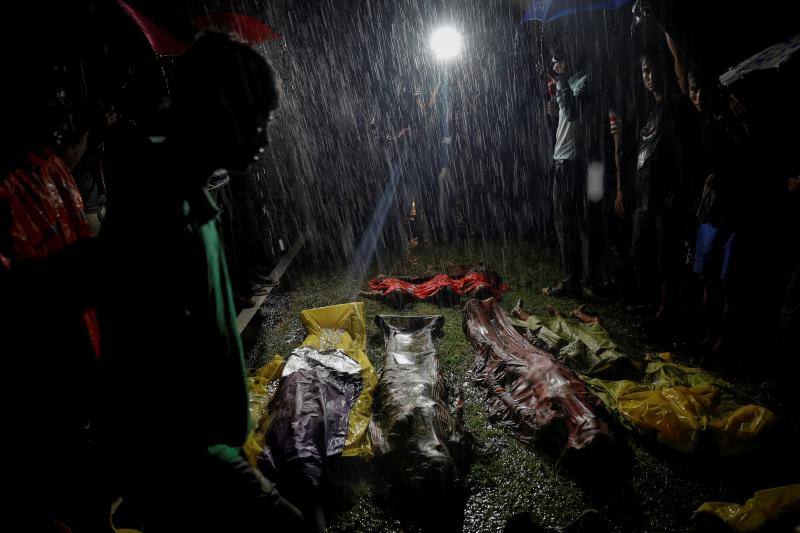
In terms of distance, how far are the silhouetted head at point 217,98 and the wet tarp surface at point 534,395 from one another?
316 centimetres

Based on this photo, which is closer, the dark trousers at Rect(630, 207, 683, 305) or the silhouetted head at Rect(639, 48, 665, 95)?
the silhouetted head at Rect(639, 48, 665, 95)

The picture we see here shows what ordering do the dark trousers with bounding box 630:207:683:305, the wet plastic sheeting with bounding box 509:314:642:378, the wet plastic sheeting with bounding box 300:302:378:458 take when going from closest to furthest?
the wet plastic sheeting with bounding box 300:302:378:458
the wet plastic sheeting with bounding box 509:314:642:378
the dark trousers with bounding box 630:207:683:305

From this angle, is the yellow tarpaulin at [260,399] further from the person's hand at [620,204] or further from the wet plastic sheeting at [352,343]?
the person's hand at [620,204]

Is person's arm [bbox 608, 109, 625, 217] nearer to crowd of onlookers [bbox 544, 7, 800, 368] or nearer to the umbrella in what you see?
crowd of onlookers [bbox 544, 7, 800, 368]

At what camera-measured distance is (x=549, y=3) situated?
20.9ft

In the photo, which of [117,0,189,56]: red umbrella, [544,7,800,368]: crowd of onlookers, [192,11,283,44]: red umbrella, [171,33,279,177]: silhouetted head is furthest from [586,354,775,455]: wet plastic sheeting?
[192,11,283,44]: red umbrella

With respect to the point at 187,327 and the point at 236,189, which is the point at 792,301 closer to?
the point at 187,327

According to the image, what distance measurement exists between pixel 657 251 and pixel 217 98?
20.1 ft

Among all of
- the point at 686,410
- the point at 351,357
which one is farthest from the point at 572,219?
the point at 351,357

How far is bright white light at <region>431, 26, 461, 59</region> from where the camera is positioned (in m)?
9.95

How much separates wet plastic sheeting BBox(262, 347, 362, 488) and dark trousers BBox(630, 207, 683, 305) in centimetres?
444

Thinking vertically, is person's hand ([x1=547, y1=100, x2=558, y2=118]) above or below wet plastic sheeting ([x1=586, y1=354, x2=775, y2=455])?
above

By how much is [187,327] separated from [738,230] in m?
5.26

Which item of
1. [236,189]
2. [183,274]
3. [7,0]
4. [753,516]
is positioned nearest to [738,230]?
[753,516]
